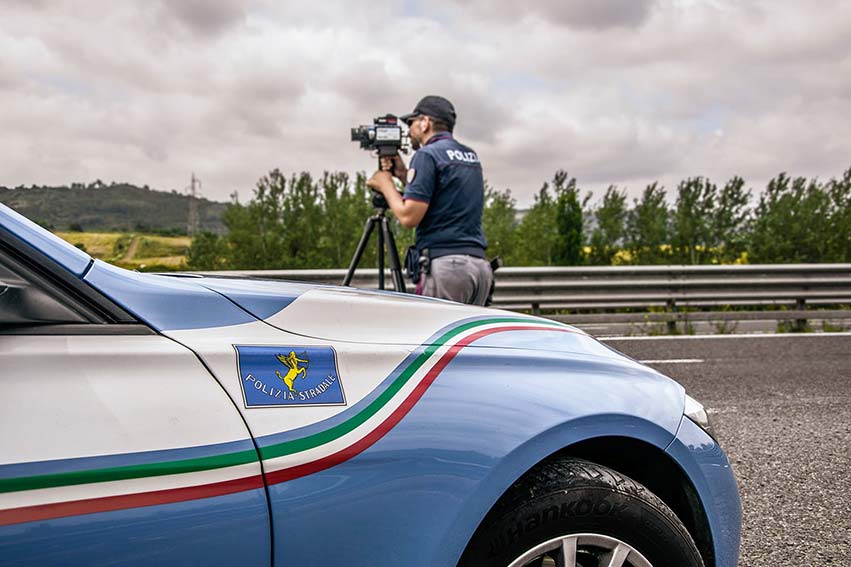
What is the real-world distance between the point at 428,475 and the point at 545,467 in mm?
331

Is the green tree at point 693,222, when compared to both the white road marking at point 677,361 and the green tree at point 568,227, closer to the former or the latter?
the green tree at point 568,227

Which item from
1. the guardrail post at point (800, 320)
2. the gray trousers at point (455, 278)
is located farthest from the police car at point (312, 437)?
the guardrail post at point (800, 320)

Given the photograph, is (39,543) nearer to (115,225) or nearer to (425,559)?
(425,559)

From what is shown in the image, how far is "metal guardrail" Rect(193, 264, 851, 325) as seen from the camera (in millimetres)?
8969

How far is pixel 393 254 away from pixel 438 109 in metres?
1.04

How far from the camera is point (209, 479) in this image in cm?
121

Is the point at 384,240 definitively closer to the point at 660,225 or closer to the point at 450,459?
the point at 450,459

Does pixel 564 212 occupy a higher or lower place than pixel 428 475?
higher

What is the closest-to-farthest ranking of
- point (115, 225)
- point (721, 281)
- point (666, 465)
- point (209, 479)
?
point (209, 479) < point (666, 465) < point (115, 225) < point (721, 281)

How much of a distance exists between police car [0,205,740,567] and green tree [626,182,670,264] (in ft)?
59.3

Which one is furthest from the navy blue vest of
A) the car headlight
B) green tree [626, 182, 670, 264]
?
green tree [626, 182, 670, 264]

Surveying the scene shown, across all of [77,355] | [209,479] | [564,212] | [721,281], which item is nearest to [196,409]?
[209,479]

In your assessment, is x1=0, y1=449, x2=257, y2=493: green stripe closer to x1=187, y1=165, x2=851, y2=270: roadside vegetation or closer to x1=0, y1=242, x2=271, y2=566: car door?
x1=0, y1=242, x2=271, y2=566: car door

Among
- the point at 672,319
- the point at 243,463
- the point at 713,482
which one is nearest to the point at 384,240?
the point at 713,482
